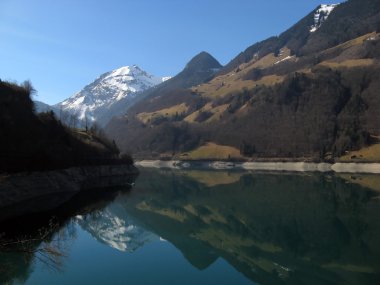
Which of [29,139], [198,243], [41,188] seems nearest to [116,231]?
[198,243]

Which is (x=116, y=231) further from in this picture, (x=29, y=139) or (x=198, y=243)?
(x=29, y=139)

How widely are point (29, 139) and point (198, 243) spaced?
43621mm

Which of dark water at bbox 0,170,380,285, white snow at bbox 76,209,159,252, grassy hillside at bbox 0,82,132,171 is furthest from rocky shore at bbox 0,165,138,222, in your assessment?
white snow at bbox 76,209,159,252

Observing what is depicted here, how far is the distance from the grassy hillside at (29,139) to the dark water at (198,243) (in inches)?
400

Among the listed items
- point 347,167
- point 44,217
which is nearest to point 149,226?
point 44,217

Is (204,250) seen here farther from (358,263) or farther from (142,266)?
(358,263)

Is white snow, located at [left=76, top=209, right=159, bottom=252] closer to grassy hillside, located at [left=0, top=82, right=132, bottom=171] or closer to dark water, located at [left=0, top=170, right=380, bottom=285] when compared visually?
dark water, located at [left=0, top=170, right=380, bottom=285]

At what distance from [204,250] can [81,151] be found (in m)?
Answer: 70.2

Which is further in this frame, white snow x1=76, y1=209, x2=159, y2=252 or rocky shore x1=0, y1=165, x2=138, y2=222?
rocky shore x1=0, y1=165, x2=138, y2=222

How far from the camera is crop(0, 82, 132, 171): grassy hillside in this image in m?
69.1

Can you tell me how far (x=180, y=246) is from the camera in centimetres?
4538

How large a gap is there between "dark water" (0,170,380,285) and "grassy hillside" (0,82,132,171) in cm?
1015

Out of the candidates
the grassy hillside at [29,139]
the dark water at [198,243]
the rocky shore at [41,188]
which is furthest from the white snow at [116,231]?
the grassy hillside at [29,139]

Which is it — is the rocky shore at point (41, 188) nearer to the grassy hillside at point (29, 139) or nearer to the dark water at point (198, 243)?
the grassy hillside at point (29, 139)
